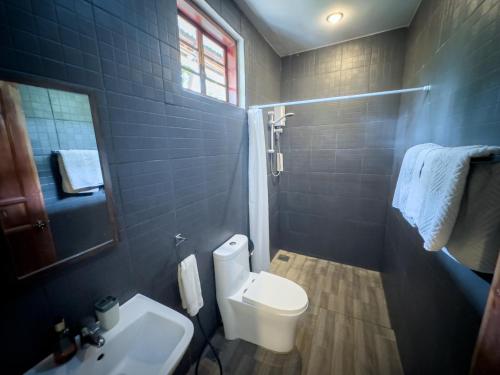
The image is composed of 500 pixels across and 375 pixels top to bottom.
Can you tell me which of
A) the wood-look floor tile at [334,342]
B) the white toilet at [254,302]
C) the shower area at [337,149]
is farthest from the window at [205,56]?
the wood-look floor tile at [334,342]

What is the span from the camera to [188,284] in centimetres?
125

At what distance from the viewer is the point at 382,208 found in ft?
7.58

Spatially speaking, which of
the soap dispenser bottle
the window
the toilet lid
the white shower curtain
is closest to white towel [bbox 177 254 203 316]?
the toilet lid

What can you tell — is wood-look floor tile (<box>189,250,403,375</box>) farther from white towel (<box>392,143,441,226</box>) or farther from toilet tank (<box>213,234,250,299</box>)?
white towel (<box>392,143,441,226</box>)

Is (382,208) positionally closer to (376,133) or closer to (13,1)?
(376,133)

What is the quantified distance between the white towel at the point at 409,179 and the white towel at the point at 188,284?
1.29m

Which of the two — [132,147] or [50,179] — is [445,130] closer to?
[132,147]

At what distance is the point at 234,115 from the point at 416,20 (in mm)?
1781

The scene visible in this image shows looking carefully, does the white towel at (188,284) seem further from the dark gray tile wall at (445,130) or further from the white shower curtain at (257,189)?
the dark gray tile wall at (445,130)

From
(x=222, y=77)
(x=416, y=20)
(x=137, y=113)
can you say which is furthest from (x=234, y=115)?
(x=416, y=20)

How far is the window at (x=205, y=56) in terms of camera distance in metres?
1.38

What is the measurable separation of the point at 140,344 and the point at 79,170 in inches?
33.6

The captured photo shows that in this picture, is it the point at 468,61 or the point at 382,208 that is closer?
the point at 468,61

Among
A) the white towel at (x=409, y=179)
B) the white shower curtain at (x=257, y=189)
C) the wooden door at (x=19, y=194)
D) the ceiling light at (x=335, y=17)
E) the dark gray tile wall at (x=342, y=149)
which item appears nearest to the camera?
the wooden door at (x=19, y=194)
